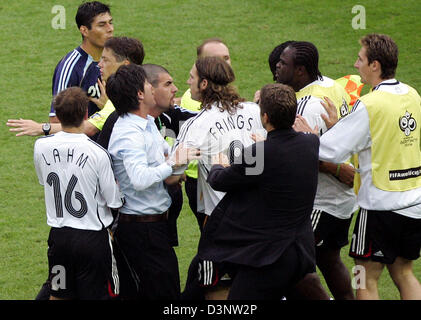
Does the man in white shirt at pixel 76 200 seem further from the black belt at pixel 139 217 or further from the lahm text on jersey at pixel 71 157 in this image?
the black belt at pixel 139 217

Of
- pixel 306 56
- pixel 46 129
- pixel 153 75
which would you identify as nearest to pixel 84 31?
pixel 46 129

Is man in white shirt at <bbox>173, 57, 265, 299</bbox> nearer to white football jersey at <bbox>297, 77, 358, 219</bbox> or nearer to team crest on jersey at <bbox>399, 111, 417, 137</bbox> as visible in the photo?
white football jersey at <bbox>297, 77, 358, 219</bbox>

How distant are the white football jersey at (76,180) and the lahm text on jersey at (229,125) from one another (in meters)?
0.68

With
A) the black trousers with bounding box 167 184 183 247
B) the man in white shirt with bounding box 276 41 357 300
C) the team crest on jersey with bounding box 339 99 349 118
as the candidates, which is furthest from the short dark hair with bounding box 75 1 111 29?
the team crest on jersey with bounding box 339 99 349 118

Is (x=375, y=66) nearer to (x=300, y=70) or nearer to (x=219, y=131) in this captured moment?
(x=300, y=70)

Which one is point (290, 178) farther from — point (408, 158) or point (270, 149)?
point (408, 158)

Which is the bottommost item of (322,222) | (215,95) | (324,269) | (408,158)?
(324,269)

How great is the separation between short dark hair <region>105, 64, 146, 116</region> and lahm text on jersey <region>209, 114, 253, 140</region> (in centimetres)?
52

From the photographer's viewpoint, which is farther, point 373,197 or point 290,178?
point 373,197

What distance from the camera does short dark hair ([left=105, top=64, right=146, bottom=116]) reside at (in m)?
5.21

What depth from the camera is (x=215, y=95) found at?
17.4 ft

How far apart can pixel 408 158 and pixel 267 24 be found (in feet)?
23.3

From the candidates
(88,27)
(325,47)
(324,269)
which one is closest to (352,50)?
(325,47)

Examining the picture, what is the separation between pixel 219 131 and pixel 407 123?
1222mm
